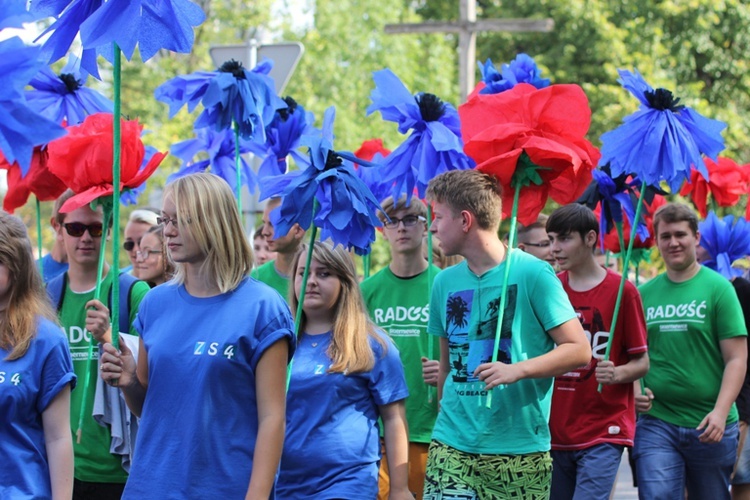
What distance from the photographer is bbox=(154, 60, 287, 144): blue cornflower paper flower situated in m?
6.27

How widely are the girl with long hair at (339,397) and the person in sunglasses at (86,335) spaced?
784 millimetres

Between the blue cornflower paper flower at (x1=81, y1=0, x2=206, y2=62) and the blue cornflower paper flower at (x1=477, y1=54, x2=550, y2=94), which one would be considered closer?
the blue cornflower paper flower at (x1=81, y1=0, x2=206, y2=62)

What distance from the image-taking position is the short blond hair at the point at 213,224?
3936 millimetres

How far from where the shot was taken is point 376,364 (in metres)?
5.22

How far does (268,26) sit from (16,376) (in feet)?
68.2

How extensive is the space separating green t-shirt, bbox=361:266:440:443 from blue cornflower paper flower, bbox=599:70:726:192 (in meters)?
1.23

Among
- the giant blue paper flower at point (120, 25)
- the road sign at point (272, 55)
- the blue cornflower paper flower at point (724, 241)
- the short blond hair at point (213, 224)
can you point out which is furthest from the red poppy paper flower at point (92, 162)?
the blue cornflower paper flower at point (724, 241)

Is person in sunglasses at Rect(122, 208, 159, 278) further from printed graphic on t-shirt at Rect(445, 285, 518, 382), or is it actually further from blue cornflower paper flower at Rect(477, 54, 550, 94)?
printed graphic on t-shirt at Rect(445, 285, 518, 382)

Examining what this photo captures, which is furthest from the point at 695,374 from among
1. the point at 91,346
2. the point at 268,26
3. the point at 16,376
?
A: the point at 268,26

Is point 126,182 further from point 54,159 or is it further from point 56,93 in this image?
point 56,93

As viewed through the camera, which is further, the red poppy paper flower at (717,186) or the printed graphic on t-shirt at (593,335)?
the red poppy paper flower at (717,186)

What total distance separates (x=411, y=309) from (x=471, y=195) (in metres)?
1.75

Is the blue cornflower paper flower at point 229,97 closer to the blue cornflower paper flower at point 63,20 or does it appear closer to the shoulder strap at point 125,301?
the shoulder strap at point 125,301

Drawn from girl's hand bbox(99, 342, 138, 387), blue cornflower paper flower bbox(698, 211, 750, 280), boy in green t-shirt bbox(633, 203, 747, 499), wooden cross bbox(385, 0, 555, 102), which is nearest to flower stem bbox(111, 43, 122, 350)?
girl's hand bbox(99, 342, 138, 387)
